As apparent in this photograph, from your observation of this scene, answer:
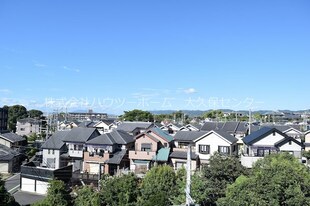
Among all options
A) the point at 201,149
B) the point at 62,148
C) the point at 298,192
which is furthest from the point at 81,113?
the point at 298,192

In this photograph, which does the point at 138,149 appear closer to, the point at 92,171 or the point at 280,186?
the point at 92,171

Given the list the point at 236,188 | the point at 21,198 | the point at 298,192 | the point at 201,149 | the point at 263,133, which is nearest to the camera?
the point at 298,192

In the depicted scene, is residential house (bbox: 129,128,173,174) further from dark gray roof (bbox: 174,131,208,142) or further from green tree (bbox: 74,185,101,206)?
green tree (bbox: 74,185,101,206)

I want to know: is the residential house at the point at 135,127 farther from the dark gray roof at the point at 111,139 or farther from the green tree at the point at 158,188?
the green tree at the point at 158,188

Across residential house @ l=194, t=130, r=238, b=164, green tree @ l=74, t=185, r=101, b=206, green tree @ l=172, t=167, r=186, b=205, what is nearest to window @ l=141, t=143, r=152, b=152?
residential house @ l=194, t=130, r=238, b=164

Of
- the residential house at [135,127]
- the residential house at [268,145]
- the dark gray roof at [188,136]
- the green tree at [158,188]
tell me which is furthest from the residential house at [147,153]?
the residential house at [135,127]
